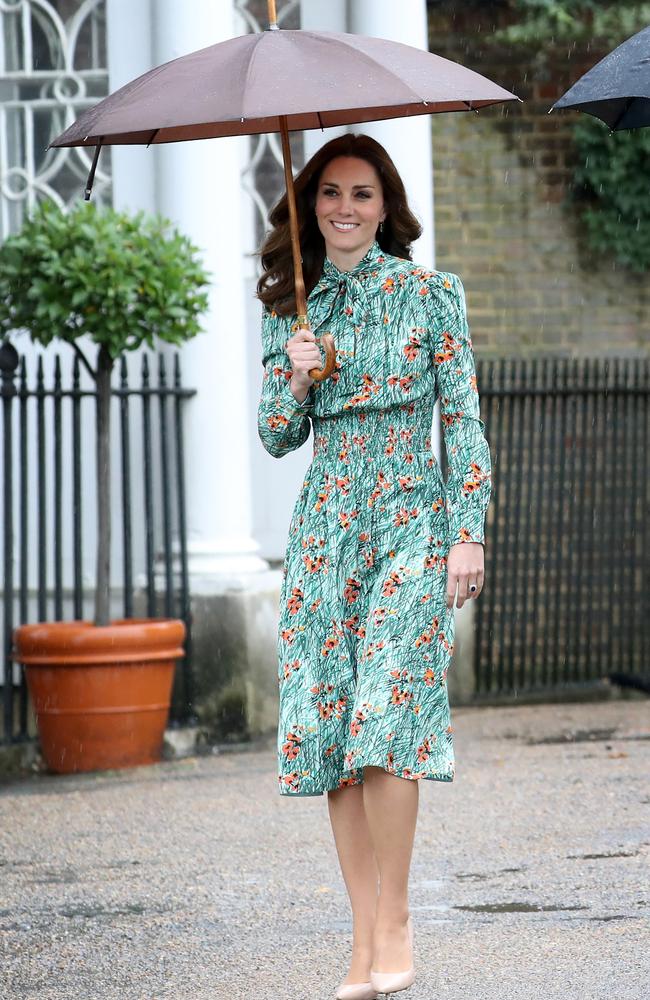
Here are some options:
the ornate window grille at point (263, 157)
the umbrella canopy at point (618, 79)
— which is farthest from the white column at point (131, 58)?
the umbrella canopy at point (618, 79)

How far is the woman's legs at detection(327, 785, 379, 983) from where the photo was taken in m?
3.83

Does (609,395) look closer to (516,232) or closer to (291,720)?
(516,232)

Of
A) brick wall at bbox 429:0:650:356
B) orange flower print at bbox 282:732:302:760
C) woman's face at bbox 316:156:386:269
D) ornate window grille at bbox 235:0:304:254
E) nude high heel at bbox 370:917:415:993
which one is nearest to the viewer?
nude high heel at bbox 370:917:415:993

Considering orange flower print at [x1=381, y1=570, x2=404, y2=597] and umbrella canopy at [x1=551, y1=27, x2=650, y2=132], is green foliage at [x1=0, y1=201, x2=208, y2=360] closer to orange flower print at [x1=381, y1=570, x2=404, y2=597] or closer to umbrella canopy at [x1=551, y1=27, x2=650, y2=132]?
umbrella canopy at [x1=551, y1=27, x2=650, y2=132]

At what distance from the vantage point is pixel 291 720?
3.81 m

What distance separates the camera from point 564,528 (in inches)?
396

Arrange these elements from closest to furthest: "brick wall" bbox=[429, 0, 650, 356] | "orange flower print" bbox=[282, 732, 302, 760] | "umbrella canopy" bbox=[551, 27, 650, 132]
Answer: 1. "orange flower print" bbox=[282, 732, 302, 760]
2. "umbrella canopy" bbox=[551, 27, 650, 132]
3. "brick wall" bbox=[429, 0, 650, 356]

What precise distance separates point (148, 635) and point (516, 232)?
4.07m

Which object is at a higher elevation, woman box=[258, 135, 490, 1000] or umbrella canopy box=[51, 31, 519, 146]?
umbrella canopy box=[51, 31, 519, 146]

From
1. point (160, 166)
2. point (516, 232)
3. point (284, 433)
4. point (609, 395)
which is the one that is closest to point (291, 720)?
point (284, 433)

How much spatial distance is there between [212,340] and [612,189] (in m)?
3.26

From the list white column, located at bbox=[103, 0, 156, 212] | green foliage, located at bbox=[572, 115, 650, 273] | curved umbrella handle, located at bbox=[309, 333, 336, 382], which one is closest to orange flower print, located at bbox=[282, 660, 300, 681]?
curved umbrella handle, located at bbox=[309, 333, 336, 382]

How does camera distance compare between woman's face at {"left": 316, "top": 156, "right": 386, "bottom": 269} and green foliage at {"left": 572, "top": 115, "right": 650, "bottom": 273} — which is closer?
woman's face at {"left": 316, "top": 156, "right": 386, "bottom": 269}

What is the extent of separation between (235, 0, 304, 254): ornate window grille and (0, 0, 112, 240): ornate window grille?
0.76 m
